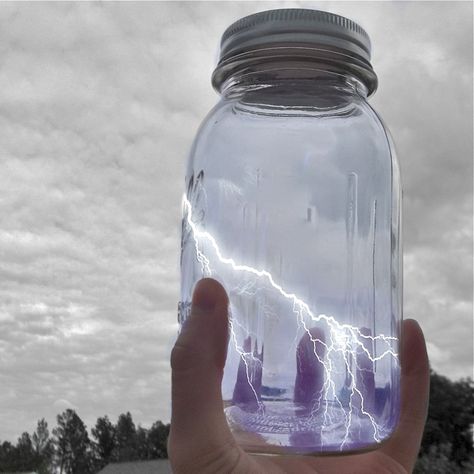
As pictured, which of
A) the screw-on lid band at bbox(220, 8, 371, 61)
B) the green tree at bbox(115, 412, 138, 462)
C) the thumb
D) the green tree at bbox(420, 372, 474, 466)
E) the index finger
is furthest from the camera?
the green tree at bbox(115, 412, 138, 462)

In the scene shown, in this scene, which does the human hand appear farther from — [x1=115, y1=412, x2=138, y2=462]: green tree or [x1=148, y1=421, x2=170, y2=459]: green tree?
[x1=115, y1=412, x2=138, y2=462]: green tree

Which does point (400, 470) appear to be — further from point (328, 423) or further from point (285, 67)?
point (285, 67)

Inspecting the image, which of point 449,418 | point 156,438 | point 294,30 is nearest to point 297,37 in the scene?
point 294,30

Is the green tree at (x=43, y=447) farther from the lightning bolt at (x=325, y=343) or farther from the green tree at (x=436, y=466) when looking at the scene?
the lightning bolt at (x=325, y=343)

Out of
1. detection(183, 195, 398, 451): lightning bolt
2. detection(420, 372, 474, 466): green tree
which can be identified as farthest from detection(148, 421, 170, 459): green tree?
detection(183, 195, 398, 451): lightning bolt

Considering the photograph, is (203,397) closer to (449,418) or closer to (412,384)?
(412,384)

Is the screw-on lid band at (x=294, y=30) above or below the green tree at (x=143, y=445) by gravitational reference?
above

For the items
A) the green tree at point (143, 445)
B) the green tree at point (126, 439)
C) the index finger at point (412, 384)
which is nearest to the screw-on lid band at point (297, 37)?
the index finger at point (412, 384)
